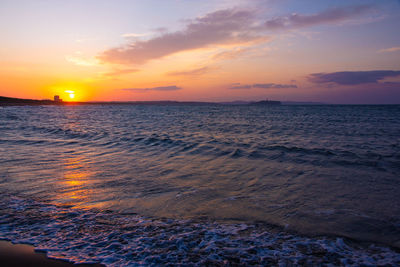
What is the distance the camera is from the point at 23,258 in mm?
3521

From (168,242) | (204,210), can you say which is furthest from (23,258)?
(204,210)

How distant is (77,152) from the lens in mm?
11938

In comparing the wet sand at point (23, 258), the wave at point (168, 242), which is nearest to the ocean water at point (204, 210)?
A: the wave at point (168, 242)

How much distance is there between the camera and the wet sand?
134 inches

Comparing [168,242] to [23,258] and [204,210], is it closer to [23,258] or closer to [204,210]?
[204,210]

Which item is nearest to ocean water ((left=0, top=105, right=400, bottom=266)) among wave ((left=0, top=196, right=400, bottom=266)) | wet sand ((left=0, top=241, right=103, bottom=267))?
wave ((left=0, top=196, right=400, bottom=266))

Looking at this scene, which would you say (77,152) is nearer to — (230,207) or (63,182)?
(63,182)

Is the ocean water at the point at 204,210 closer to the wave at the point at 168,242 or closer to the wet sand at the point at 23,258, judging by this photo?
the wave at the point at 168,242

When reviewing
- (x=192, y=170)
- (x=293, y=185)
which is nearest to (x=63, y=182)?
(x=192, y=170)

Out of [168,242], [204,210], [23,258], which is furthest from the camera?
[204,210]

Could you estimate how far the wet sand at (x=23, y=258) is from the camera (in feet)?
11.2

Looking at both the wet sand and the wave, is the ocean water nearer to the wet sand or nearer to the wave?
the wave

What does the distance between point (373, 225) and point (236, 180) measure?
357 cm

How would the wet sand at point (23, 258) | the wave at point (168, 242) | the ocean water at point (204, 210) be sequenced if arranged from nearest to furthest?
1. the wet sand at point (23, 258)
2. the wave at point (168, 242)
3. the ocean water at point (204, 210)
